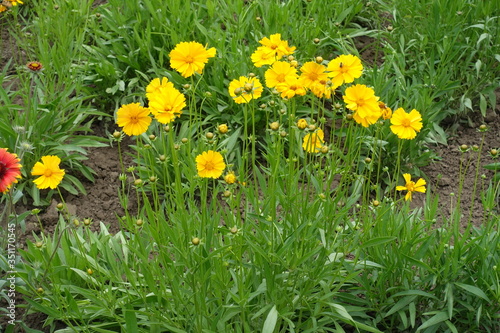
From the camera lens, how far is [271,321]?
1.82 metres

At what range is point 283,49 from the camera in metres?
1.99

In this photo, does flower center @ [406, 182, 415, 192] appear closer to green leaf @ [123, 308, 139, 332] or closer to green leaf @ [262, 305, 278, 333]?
green leaf @ [262, 305, 278, 333]

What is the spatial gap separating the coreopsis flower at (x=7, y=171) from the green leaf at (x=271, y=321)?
80 cm

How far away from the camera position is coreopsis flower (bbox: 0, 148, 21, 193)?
1738 millimetres

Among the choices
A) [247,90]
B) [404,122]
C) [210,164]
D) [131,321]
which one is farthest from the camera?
[404,122]

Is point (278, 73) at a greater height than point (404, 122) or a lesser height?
greater

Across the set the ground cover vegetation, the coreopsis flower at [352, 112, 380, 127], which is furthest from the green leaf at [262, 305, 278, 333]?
the coreopsis flower at [352, 112, 380, 127]

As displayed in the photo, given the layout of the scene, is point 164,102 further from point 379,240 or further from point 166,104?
point 379,240

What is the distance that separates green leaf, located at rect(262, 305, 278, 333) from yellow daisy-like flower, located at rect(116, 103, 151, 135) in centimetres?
64

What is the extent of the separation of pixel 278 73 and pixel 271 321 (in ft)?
2.31

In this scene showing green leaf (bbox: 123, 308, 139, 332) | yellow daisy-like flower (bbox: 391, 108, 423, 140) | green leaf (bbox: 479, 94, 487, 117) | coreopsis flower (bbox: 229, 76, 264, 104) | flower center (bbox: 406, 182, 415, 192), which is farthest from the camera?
green leaf (bbox: 479, 94, 487, 117)

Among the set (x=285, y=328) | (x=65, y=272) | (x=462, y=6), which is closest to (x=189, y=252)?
(x=285, y=328)

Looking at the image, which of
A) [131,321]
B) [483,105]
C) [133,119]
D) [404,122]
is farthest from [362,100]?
[483,105]

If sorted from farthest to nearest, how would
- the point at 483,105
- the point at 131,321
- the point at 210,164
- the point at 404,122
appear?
the point at 483,105 → the point at 404,122 → the point at 131,321 → the point at 210,164
